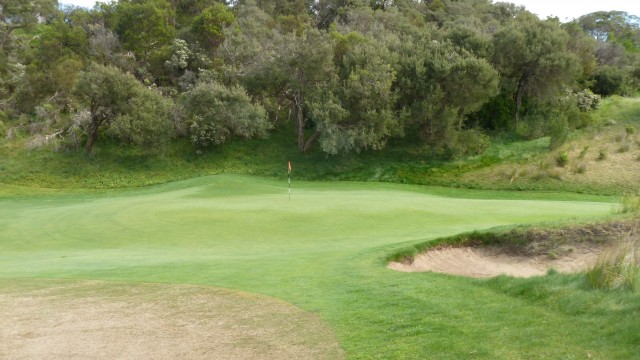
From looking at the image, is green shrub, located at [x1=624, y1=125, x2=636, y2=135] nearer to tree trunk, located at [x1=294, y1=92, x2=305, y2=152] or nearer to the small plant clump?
the small plant clump

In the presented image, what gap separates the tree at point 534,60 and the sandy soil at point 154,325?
1617 inches

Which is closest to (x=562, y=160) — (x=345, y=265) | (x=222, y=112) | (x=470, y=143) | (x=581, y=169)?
(x=581, y=169)

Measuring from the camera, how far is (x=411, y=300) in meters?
9.12

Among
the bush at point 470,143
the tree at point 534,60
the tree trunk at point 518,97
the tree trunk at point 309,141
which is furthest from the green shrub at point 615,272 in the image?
the tree trunk at point 518,97

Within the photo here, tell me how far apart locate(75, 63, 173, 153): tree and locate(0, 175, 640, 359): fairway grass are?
11475 mm

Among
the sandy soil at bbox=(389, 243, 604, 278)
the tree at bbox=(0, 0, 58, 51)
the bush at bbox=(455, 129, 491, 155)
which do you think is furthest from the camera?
the tree at bbox=(0, 0, 58, 51)

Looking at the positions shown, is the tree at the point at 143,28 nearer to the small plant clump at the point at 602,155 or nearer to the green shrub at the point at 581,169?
the green shrub at the point at 581,169

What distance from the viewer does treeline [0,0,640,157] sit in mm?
42094

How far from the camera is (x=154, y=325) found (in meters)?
9.48

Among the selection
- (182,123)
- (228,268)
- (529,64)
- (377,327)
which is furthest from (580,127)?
(377,327)

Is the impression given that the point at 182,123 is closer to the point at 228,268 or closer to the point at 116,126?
the point at 116,126

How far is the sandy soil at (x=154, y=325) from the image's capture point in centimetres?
812

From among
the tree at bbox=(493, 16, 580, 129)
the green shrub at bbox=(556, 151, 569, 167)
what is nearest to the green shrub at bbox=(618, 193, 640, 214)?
the green shrub at bbox=(556, 151, 569, 167)

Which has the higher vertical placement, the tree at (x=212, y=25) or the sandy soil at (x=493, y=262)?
the tree at (x=212, y=25)
